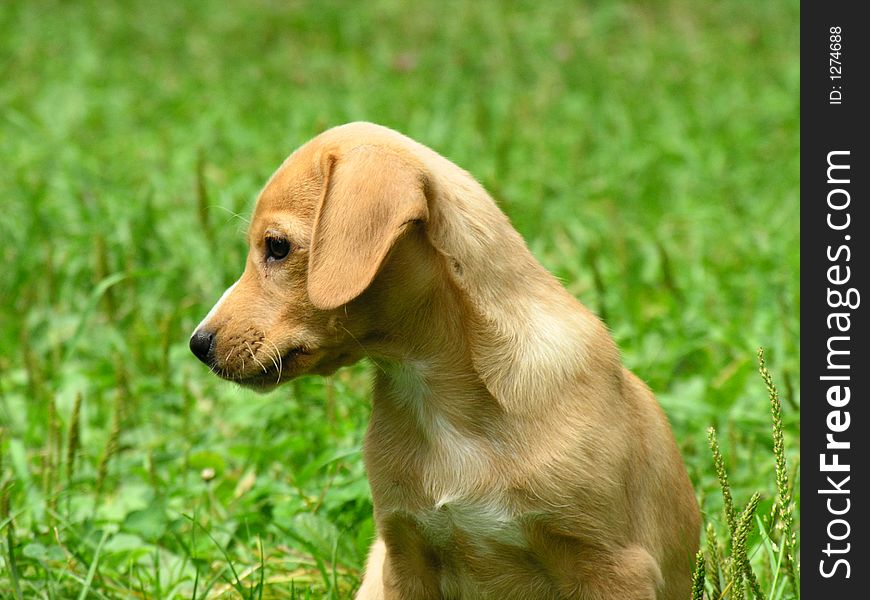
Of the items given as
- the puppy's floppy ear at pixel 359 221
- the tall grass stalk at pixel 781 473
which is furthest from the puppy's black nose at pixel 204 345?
the tall grass stalk at pixel 781 473

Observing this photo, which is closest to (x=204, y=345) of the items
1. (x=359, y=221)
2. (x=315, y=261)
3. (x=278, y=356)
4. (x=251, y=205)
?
(x=278, y=356)

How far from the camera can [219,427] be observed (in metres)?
5.54

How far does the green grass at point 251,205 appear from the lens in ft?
14.9

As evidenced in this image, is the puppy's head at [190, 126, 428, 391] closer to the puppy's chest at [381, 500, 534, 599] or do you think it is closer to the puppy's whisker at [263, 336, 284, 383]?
the puppy's whisker at [263, 336, 284, 383]

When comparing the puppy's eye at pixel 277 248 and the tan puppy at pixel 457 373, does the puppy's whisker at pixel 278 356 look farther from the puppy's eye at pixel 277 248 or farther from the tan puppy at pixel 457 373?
the puppy's eye at pixel 277 248

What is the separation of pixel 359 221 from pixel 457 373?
0.53 meters

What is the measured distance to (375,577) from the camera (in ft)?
12.3
